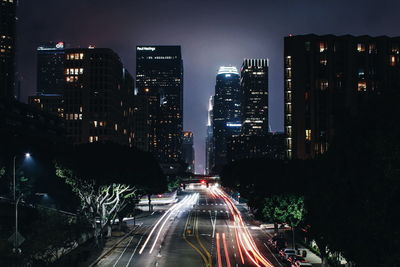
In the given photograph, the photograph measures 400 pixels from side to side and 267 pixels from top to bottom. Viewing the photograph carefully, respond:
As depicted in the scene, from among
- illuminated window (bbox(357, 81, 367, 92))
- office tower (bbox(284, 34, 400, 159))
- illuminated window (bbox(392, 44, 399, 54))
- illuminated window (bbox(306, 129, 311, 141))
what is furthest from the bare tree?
illuminated window (bbox(392, 44, 399, 54))

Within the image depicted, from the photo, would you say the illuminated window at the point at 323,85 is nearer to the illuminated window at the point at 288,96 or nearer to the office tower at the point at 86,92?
the illuminated window at the point at 288,96

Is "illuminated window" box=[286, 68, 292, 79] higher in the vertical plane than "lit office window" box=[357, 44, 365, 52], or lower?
lower

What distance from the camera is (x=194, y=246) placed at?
62.1 m

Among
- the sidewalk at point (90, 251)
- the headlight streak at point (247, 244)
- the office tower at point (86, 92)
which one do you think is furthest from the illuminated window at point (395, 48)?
the sidewalk at point (90, 251)

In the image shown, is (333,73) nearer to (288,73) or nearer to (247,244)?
(288,73)

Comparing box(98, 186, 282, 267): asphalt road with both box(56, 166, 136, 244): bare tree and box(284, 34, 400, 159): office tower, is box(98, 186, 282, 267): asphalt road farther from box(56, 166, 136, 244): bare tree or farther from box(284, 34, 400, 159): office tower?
box(284, 34, 400, 159): office tower

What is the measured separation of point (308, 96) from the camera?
511ft

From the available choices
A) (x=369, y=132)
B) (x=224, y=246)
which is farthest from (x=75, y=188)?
(x=369, y=132)

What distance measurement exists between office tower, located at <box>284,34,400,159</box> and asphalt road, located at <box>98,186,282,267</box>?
219 feet

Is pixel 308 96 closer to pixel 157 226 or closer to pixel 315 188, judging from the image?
pixel 157 226

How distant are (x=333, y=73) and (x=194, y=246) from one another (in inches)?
4255

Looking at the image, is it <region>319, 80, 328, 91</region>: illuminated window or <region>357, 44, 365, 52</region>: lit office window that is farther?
<region>357, 44, 365, 52</region>: lit office window

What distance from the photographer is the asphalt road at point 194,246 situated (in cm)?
5103

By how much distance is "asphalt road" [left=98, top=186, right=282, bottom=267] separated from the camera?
167 feet
